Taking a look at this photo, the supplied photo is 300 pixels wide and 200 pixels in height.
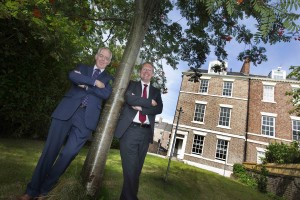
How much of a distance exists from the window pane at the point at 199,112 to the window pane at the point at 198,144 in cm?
197

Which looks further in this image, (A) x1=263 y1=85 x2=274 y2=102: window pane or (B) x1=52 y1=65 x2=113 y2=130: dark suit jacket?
(A) x1=263 y1=85 x2=274 y2=102: window pane

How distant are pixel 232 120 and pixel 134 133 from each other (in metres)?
24.7

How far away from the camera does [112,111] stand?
383 centimetres

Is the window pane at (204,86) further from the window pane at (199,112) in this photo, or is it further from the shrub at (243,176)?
the shrub at (243,176)

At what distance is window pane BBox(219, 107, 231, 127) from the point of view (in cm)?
2683

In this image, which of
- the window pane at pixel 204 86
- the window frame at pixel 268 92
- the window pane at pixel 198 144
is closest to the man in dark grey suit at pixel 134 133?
the window pane at pixel 198 144

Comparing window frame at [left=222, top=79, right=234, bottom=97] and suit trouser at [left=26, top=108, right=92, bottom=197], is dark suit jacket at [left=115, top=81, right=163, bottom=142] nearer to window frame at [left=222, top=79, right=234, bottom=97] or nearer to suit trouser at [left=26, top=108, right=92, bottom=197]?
suit trouser at [left=26, top=108, right=92, bottom=197]

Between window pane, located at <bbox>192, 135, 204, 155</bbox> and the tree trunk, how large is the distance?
24.0 meters

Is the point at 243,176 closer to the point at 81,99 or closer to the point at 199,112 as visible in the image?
the point at 199,112

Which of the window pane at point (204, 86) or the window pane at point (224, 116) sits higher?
the window pane at point (204, 86)

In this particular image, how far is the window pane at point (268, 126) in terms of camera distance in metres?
25.8


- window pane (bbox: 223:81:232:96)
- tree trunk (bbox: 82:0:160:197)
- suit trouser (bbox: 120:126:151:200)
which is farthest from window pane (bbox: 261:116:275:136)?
suit trouser (bbox: 120:126:151:200)

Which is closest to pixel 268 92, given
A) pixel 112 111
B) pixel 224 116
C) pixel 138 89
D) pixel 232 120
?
pixel 232 120

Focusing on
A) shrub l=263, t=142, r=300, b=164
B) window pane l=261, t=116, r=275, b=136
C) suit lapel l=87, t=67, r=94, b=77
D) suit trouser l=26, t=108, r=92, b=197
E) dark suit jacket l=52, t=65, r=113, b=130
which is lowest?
suit trouser l=26, t=108, r=92, b=197
